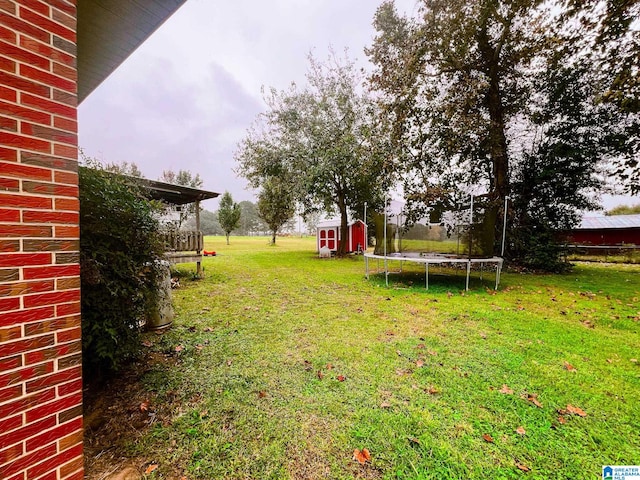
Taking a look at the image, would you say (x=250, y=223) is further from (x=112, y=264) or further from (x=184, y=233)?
(x=112, y=264)

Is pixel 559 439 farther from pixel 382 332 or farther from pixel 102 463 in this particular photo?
pixel 102 463

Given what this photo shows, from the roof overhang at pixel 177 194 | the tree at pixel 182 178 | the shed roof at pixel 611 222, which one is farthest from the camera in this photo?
the tree at pixel 182 178

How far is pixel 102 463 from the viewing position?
1.70 metres

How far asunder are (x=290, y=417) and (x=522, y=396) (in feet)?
7.39

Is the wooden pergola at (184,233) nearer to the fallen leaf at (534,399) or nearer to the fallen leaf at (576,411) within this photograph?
the fallen leaf at (534,399)

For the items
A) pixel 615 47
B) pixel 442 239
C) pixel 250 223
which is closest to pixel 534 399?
pixel 442 239

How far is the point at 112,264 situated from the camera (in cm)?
242

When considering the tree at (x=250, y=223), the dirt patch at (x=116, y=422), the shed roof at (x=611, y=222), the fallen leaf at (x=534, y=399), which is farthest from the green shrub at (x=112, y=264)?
the tree at (x=250, y=223)

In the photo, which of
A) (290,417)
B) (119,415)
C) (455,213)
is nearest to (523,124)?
(455,213)

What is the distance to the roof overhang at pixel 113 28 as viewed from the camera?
2.57 m

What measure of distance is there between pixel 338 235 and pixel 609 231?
75.1ft

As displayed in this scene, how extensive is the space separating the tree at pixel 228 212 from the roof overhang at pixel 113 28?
25.5m

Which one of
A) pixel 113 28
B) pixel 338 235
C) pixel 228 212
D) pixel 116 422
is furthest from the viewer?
pixel 228 212

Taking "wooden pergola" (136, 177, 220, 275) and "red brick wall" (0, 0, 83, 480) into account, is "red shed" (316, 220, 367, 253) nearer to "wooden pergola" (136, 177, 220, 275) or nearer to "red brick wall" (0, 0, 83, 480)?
"wooden pergola" (136, 177, 220, 275)
